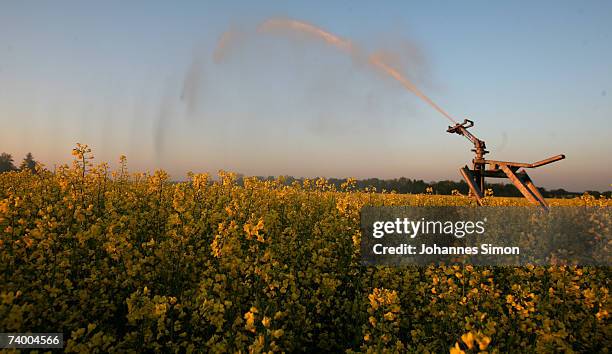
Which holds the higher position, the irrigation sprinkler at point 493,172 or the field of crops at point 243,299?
the irrigation sprinkler at point 493,172

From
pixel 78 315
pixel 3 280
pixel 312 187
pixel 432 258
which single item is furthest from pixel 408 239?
Result: pixel 3 280

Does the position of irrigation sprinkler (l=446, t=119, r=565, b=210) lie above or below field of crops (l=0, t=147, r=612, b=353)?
above

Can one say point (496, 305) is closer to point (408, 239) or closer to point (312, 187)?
point (408, 239)

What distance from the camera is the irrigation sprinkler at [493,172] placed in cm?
991

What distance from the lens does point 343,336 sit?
4.87m

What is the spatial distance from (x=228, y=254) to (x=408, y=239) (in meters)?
4.64

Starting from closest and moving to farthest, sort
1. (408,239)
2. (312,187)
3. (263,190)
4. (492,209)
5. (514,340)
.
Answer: (514,340) < (408,239) < (492,209) < (263,190) < (312,187)

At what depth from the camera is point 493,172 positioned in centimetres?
1078

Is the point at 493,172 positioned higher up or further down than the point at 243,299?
higher up

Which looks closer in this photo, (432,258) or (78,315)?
(78,315)

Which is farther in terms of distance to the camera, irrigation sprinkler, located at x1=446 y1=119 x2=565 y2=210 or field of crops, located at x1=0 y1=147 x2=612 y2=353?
irrigation sprinkler, located at x1=446 y1=119 x2=565 y2=210

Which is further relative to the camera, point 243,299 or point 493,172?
point 493,172

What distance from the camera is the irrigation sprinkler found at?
390 inches

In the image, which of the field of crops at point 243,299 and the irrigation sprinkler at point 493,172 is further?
the irrigation sprinkler at point 493,172
